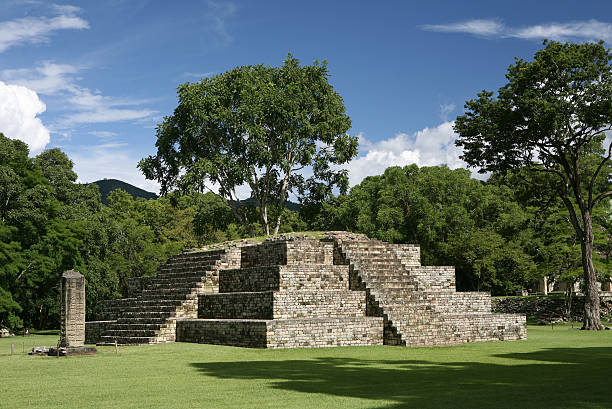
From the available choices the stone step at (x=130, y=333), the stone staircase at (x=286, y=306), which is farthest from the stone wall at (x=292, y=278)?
the stone step at (x=130, y=333)

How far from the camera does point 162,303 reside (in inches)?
891

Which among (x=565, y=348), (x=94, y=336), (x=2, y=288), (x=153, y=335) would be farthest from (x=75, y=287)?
(x=2, y=288)

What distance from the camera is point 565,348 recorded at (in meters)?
17.5

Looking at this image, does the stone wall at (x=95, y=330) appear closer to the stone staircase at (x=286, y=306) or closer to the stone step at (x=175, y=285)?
the stone step at (x=175, y=285)

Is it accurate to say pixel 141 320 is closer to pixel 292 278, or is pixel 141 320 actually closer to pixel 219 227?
pixel 292 278

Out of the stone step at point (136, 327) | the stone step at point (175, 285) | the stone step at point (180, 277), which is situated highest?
the stone step at point (180, 277)

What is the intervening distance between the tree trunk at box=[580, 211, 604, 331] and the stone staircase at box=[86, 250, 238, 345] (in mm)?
14787

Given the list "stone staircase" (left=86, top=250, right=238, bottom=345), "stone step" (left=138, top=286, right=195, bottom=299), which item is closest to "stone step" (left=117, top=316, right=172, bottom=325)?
"stone staircase" (left=86, top=250, right=238, bottom=345)

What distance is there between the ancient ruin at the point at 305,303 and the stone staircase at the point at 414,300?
0.10 ft

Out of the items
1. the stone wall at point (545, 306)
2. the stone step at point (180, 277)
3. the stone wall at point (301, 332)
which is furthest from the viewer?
the stone wall at point (545, 306)

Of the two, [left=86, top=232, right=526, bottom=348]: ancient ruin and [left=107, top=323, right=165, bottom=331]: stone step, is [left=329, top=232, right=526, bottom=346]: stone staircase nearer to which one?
[left=86, top=232, right=526, bottom=348]: ancient ruin

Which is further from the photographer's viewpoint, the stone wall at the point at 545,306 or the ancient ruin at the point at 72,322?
the stone wall at the point at 545,306

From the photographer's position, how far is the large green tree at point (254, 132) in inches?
1236

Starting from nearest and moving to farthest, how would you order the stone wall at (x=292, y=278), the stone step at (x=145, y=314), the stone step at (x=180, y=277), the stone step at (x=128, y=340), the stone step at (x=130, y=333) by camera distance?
the stone wall at (x=292, y=278) < the stone step at (x=128, y=340) < the stone step at (x=130, y=333) < the stone step at (x=145, y=314) < the stone step at (x=180, y=277)
